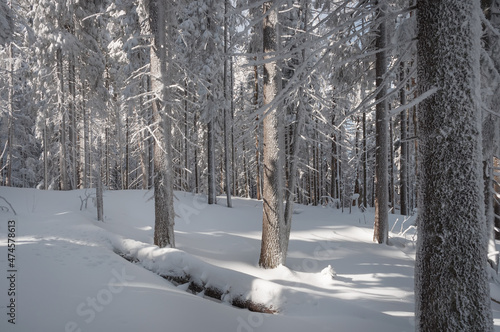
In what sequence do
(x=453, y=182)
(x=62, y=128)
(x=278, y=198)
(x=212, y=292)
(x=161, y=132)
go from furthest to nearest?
1. (x=62, y=128)
2. (x=161, y=132)
3. (x=278, y=198)
4. (x=212, y=292)
5. (x=453, y=182)

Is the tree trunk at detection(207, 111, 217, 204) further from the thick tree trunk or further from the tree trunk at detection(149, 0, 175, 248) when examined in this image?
the thick tree trunk

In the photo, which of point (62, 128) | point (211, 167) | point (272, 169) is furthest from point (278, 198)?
point (62, 128)

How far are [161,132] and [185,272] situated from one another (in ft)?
13.4

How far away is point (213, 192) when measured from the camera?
53.6 ft

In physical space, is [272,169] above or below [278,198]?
above

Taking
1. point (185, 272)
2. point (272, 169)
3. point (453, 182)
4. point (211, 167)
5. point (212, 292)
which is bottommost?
point (212, 292)

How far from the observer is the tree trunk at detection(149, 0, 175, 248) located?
7516 mm

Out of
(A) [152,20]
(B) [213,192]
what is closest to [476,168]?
(A) [152,20]

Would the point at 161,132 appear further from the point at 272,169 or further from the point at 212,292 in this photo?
the point at 212,292

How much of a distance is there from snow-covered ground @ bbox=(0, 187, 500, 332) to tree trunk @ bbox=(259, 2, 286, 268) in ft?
1.73

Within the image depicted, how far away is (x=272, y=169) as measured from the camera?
278 inches

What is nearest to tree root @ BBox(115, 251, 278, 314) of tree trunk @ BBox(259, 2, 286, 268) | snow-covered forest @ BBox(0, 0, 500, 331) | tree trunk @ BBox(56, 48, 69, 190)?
snow-covered forest @ BBox(0, 0, 500, 331)

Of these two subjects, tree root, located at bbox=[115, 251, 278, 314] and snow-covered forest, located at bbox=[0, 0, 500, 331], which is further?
tree root, located at bbox=[115, 251, 278, 314]

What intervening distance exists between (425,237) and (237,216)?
38.9 feet
